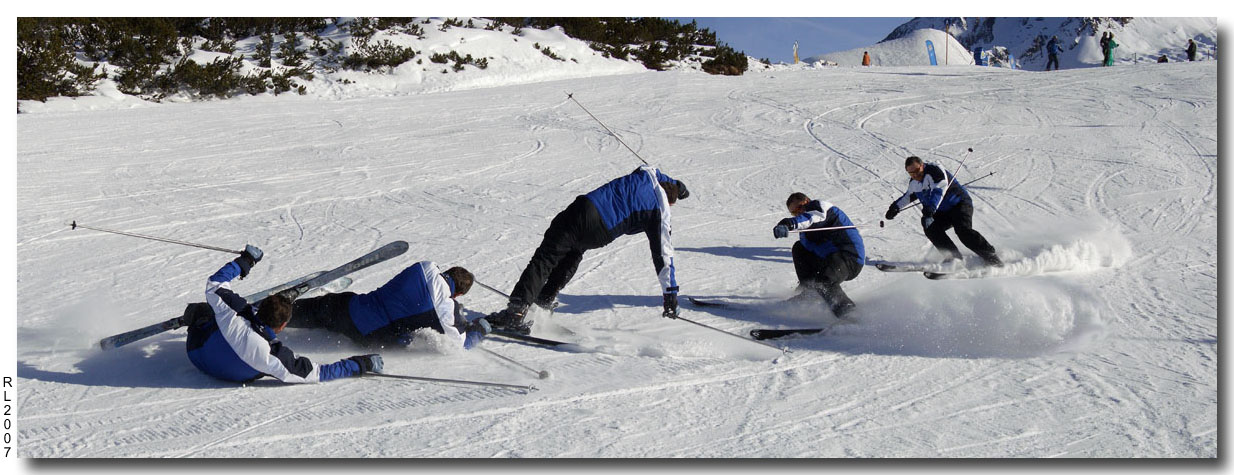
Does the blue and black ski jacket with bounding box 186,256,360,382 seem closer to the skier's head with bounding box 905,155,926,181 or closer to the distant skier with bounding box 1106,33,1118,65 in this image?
the skier's head with bounding box 905,155,926,181

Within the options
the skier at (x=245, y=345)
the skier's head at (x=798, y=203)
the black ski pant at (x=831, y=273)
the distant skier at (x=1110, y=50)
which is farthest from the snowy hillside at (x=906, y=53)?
the skier at (x=245, y=345)

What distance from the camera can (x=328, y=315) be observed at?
532 cm

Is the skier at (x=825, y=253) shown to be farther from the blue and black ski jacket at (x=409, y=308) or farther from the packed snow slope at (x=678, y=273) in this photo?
the blue and black ski jacket at (x=409, y=308)

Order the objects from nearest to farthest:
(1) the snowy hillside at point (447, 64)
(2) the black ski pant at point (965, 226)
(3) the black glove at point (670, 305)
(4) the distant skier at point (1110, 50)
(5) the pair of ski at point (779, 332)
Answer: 1. (5) the pair of ski at point (779, 332)
2. (3) the black glove at point (670, 305)
3. (2) the black ski pant at point (965, 226)
4. (1) the snowy hillside at point (447, 64)
5. (4) the distant skier at point (1110, 50)

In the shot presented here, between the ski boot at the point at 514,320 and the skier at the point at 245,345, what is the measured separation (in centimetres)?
103

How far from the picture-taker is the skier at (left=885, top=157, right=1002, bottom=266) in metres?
7.27

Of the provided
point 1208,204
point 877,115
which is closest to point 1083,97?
point 877,115

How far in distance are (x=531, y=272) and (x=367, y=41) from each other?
51.3 feet

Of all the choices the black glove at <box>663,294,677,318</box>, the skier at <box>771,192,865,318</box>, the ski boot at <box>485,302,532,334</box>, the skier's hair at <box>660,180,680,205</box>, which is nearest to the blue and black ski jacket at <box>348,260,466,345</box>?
the ski boot at <box>485,302,532,334</box>

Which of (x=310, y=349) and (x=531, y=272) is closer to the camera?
(x=310, y=349)

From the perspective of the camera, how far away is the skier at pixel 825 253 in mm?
6043

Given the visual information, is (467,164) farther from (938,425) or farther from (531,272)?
(938,425)

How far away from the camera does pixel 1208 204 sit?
9141mm

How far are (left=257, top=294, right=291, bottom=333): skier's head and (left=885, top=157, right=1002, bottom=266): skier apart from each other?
4.89 meters
